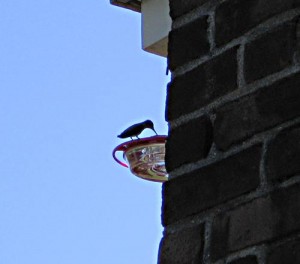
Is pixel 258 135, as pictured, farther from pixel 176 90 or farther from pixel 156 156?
pixel 156 156

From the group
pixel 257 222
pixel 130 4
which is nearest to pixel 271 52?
pixel 257 222

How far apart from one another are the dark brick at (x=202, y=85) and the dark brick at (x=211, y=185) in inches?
5.8

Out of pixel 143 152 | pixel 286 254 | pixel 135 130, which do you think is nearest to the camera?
pixel 286 254

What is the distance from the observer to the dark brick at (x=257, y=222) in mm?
2164

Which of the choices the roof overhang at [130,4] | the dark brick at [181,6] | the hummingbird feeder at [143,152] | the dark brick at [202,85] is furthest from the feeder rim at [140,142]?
the dark brick at [202,85]

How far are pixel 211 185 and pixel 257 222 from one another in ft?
0.53

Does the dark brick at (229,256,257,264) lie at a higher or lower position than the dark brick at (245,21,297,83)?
lower

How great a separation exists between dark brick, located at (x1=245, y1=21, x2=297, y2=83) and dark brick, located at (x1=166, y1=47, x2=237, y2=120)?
1.7 inches

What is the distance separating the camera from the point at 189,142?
2439 mm

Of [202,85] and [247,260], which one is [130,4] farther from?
[247,260]

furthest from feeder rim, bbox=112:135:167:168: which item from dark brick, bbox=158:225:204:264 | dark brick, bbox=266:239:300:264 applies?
dark brick, bbox=266:239:300:264

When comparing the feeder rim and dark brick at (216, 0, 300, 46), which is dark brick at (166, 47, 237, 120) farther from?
the feeder rim

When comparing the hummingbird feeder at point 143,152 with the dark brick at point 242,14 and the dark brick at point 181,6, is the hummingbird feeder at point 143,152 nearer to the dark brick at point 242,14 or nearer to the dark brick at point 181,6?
the dark brick at point 181,6

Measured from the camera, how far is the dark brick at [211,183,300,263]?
85.2 inches
